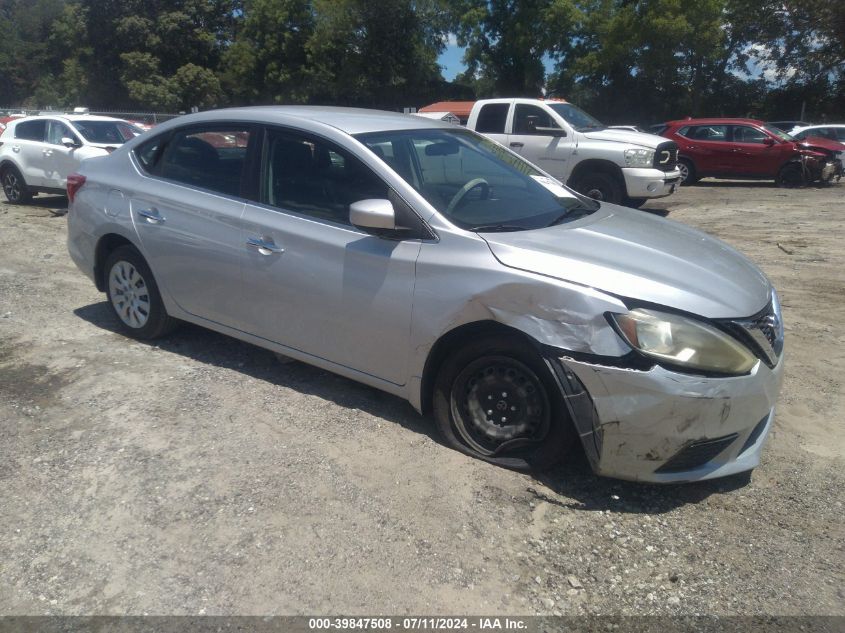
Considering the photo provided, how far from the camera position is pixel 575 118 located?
42.6 feet

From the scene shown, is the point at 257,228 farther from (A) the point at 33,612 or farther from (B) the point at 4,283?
(B) the point at 4,283

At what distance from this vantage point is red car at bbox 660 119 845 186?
17.2 metres

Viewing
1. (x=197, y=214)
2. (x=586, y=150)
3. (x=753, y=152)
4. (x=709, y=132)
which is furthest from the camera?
(x=709, y=132)

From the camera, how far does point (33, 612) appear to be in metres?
2.82

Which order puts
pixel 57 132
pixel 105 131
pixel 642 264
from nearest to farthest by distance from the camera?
pixel 642 264
pixel 57 132
pixel 105 131

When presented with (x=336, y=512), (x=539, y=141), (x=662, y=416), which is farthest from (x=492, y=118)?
(x=336, y=512)

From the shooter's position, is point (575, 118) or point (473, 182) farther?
point (575, 118)

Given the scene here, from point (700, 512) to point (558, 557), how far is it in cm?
80

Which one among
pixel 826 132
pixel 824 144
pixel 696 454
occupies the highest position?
pixel 826 132

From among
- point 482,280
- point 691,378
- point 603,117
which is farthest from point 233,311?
point 603,117

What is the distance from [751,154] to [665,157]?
619 cm

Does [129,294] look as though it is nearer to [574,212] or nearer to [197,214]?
[197,214]

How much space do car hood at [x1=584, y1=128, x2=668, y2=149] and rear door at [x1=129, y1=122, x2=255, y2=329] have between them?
28.3ft

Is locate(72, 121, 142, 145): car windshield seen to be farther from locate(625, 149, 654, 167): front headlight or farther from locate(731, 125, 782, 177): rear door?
locate(731, 125, 782, 177): rear door
